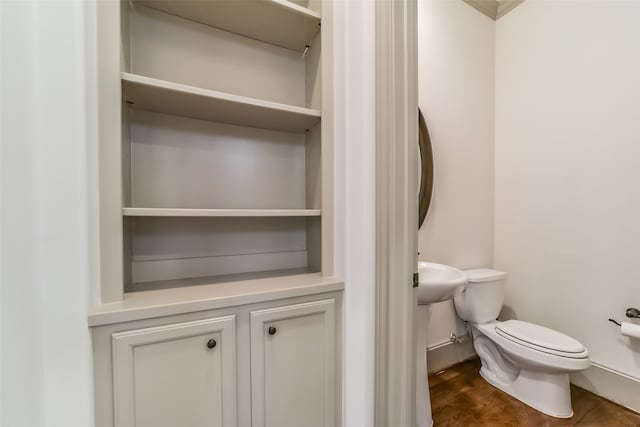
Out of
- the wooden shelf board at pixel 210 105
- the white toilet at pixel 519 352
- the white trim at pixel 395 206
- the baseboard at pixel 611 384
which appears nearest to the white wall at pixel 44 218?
the wooden shelf board at pixel 210 105

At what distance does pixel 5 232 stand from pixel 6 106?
290 mm

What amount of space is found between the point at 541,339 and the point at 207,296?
183 cm

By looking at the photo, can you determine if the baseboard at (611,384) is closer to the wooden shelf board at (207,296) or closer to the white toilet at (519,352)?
the white toilet at (519,352)

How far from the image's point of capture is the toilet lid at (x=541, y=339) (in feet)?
4.51

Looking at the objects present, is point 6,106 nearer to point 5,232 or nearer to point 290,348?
point 5,232

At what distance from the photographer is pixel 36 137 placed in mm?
655

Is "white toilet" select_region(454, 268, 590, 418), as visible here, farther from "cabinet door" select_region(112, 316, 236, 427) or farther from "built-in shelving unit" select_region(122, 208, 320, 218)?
"cabinet door" select_region(112, 316, 236, 427)

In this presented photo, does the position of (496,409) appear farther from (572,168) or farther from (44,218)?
(44,218)

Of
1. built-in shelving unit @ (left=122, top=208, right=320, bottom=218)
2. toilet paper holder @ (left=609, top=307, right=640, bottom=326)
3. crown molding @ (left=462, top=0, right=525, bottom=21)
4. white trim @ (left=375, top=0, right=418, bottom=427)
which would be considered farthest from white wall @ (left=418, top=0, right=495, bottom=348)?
built-in shelving unit @ (left=122, top=208, right=320, bottom=218)

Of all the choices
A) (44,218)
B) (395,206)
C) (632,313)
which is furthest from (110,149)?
(632,313)

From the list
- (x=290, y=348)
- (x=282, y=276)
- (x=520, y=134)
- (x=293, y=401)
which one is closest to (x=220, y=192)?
(x=282, y=276)

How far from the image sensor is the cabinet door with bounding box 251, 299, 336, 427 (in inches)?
35.0

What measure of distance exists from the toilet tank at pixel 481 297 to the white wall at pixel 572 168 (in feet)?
1.24

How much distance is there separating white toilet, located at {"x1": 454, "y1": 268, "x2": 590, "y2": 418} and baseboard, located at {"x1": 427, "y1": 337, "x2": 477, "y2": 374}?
129 mm
